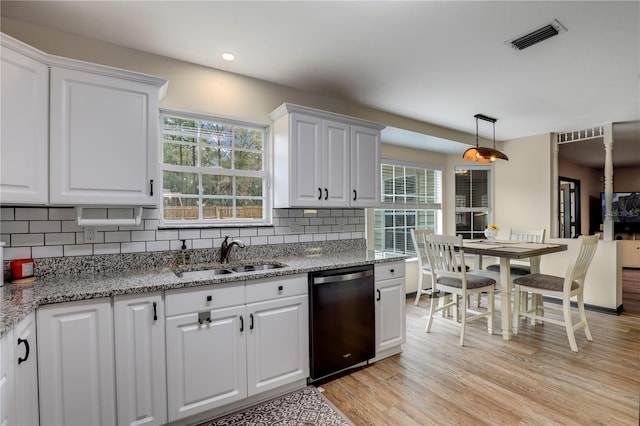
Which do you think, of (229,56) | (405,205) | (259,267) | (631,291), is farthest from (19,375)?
(631,291)

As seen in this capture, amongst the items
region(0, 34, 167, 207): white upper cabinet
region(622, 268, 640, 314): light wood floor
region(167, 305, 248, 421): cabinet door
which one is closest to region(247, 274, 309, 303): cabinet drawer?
region(167, 305, 248, 421): cabinet door

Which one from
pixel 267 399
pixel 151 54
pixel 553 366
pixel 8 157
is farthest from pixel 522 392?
pixel 151 54

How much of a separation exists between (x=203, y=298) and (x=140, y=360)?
1.47 ft

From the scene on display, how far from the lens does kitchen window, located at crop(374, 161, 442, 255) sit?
15.4ft

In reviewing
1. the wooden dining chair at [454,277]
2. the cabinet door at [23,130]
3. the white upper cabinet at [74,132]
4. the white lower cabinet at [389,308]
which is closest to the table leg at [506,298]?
the wooden dining chair at [454,277]

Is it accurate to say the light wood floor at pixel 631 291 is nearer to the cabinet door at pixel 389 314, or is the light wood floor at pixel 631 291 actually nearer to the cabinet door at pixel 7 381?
the cabinet door at pixel 389 314

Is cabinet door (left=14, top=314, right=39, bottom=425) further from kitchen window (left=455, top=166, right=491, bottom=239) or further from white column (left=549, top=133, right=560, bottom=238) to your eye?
white column (left=549, top=133, right=560, bottom=238)

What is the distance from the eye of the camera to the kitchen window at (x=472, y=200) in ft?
17.8

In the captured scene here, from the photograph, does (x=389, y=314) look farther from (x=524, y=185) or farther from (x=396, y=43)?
(x=524, y=185)

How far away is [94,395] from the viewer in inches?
66.6

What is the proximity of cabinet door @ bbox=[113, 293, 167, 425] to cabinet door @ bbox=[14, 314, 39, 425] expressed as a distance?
331 millimetres

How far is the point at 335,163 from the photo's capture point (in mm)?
3010

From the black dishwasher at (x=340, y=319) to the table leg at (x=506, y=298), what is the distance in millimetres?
1522

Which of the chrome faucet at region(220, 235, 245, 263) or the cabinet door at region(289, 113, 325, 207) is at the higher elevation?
the cabinet door at region(289, 113, 325, 207)
